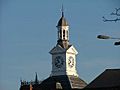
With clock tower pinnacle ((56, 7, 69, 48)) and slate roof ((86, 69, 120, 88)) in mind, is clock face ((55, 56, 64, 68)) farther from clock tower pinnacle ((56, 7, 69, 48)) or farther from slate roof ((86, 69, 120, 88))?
slate roof ((86, 69, 120, 88))

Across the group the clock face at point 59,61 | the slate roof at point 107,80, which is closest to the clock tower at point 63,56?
the clock face at point 59,61

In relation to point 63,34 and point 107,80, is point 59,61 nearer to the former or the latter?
point 63,34

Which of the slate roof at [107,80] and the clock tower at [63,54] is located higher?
the clock tower at [63,54]

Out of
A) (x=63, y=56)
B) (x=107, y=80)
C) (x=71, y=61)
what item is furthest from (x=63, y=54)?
(x=107, y=80)

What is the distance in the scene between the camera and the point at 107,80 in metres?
77.6

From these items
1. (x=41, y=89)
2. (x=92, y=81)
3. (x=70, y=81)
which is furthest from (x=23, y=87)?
(x=70, y=81)

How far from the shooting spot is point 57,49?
10281cm

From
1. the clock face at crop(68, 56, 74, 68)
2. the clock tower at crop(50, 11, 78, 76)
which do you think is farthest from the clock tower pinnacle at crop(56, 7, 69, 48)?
the clock face at crop(68, 56, 74, 68)

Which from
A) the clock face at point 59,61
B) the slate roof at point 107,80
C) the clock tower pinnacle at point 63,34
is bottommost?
the slate roof at point 107,80

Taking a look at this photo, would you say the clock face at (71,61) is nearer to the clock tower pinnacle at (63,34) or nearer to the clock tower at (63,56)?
the clock tower at (63,56)

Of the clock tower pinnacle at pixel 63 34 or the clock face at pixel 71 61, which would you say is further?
the clock face at pixel 71 61

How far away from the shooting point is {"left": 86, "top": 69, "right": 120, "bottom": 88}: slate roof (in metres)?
75.5

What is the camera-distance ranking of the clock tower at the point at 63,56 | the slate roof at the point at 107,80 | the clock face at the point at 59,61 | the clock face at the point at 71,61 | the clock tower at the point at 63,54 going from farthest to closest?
the clock face at the point at 71,61 < the clock face at the point at 59,61 < the clock tower at the point at 63,54 < the clock tower at the point at 63,56 < the slate roof at the point at 107,80

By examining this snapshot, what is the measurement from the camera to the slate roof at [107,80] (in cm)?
7547
